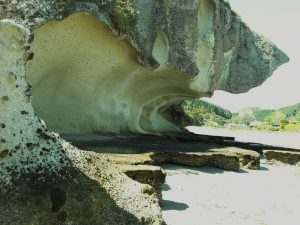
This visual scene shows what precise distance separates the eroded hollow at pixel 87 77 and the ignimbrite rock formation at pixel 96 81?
4 centimetres

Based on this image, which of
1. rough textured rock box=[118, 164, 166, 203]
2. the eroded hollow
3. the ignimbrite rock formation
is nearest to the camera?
the ignimbrite rock formation

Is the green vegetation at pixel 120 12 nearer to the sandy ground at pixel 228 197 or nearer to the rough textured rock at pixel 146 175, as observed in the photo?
the sandy ground at pixel 228 197

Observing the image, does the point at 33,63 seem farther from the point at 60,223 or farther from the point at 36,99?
the point at 60,223

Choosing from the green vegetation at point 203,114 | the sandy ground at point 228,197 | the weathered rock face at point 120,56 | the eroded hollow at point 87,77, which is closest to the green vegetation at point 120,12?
the weathered rock face at point 120,56

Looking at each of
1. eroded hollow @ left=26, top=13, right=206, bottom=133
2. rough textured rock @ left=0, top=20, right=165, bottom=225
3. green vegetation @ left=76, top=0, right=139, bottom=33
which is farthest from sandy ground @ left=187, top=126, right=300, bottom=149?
rough textured rock @ left=0, top=20, right=165, bottom=225

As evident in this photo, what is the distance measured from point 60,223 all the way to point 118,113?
12816mm

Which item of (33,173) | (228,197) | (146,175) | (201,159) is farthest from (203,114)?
(33,173)

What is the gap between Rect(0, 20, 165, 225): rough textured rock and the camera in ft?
12.2

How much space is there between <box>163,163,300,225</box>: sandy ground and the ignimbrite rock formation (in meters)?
2.07

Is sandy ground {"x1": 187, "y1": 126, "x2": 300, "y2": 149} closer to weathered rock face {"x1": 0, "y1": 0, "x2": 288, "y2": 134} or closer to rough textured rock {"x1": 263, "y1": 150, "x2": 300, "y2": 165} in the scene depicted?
weathered rock face {"x1": 0, "y1": 0, "x2": 288, "y2": 134}

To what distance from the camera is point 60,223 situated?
3.77 m

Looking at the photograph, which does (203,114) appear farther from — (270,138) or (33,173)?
(33,173)

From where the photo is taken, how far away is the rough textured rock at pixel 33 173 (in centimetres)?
371

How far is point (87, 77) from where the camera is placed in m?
13.8
